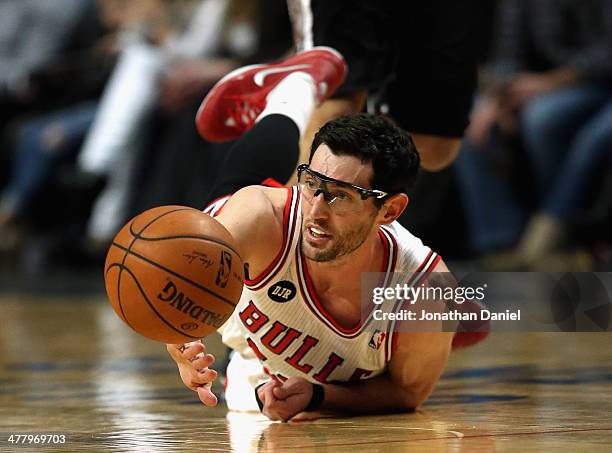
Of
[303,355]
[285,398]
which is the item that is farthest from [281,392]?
[303,355]

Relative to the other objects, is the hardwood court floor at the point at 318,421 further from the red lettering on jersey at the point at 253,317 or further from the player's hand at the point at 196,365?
the red lettering on jersey at the point at 253,317

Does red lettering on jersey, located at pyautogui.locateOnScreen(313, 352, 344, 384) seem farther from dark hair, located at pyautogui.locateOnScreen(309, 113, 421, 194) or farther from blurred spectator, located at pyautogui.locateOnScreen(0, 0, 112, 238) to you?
blurred spectator, located at pyautogui.locateOnScreen(0, 0, 112, 238)

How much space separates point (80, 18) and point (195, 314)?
751cm

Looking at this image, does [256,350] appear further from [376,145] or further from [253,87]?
[253,87]

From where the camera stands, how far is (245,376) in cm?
347

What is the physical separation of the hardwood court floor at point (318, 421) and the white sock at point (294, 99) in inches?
34.9

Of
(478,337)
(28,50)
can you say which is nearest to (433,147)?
(478,337)

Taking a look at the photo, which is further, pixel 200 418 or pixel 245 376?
pixel 245 376

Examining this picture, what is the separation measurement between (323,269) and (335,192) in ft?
1.03

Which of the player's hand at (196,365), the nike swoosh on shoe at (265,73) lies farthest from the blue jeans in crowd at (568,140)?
the player's hand at (196,365)

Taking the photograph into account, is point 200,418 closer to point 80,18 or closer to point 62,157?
point 62,157

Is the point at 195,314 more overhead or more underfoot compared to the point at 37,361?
more overhead

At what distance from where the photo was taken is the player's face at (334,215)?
9.16 ft

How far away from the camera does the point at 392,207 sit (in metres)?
2.91
